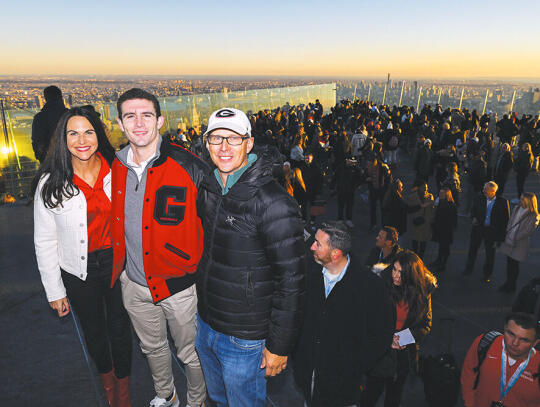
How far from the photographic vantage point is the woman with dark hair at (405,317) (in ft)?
9.84

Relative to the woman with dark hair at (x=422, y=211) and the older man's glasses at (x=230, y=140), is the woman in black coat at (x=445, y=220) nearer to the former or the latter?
the woman with dark hair at (x=422, y=211)

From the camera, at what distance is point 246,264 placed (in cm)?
188

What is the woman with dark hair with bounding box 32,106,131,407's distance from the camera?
7.77 ft

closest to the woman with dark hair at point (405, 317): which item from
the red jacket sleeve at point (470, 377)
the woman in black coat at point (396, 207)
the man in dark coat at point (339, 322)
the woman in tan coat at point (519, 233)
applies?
the red jacket sleeve at point (470, 377)

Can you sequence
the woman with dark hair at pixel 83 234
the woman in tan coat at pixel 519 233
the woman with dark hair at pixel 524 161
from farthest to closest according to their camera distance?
the woman with dark hair at pixel 524 161
the woman in tan coat at pixel 519 233
the woman with dark hair at pixel 83 234

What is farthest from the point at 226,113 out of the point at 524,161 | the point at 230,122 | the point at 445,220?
the point at 524,161

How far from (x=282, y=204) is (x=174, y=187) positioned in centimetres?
84

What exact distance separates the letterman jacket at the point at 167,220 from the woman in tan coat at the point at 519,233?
5075mm

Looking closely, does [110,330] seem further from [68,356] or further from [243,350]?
[243,350]

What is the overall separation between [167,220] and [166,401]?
1500mm

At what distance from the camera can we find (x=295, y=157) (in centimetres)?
916

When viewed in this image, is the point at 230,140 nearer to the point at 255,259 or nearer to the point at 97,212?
the point at 255,259

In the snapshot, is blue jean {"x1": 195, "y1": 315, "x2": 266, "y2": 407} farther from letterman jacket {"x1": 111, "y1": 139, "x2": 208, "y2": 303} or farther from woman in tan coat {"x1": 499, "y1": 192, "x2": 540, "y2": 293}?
woman in tan coat {"x1": 499, "y1": 192, "x2": 540, "y2": 293}

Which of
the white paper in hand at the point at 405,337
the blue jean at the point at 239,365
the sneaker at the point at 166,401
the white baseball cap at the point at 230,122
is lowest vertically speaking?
the sneaker at the point at 166,401
